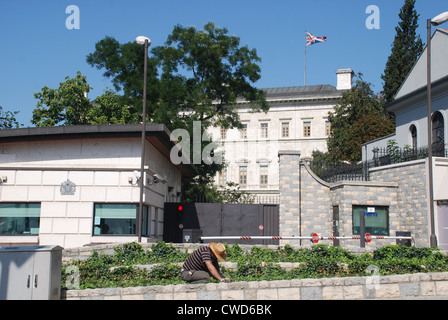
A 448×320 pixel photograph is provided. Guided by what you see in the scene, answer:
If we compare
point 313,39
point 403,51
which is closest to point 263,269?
point 403,51

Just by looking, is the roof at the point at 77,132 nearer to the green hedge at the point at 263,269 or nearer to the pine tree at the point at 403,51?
the green hedge at the point at 263,269

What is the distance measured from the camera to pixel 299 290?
10734 mm

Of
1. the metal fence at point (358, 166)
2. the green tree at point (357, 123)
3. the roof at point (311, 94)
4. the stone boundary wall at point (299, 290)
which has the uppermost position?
the roof at point (311, 94)

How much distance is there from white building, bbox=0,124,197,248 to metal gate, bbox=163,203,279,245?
666 cm

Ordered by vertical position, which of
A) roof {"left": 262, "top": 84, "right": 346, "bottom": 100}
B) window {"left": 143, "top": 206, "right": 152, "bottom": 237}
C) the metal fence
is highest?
roof {"left": 262, "top": 84, "right": 346, "bottom": 100}

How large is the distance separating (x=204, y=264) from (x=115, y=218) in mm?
8871

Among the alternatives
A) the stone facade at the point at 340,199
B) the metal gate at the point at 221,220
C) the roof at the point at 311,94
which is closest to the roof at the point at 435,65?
the stone facade at the point at 340,199

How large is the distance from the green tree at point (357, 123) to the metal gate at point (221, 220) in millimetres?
29100

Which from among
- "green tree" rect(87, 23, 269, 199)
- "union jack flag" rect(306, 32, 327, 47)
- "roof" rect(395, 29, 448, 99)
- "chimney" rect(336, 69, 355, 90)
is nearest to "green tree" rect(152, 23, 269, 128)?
"green tree" rect(87, 23, 269, 199)

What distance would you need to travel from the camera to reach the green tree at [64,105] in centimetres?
4747

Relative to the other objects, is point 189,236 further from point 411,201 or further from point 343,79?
point 343,79

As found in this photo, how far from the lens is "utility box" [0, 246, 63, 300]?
364 inches

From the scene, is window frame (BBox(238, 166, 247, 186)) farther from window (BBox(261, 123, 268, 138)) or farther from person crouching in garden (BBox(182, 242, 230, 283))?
person crouching in garden (BBox(182, 242, 230, 283))
